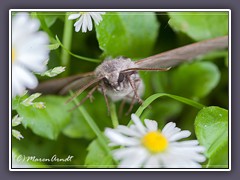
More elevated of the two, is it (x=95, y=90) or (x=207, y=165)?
(x=95, y=90)

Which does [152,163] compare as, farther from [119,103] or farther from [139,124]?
[119,103]

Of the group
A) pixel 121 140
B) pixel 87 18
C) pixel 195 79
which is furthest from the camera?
pixel 195 79

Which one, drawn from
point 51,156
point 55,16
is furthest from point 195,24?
point 51,156

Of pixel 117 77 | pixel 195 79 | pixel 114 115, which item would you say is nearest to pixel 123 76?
pixel 117 77

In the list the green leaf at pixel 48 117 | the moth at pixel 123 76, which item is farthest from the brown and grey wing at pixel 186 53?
the green leaf at pixel 48 117

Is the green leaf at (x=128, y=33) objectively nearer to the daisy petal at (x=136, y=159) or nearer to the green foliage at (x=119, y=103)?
the green foliage at (x=119, y=103)

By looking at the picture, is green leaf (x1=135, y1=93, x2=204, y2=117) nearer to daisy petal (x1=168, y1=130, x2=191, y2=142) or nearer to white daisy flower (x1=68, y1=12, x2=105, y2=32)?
daisy petal (x1=168, y1=130, x2=191, y2=142)

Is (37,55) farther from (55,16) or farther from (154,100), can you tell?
(154,100)

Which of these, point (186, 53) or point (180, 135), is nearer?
point (180, 135)
